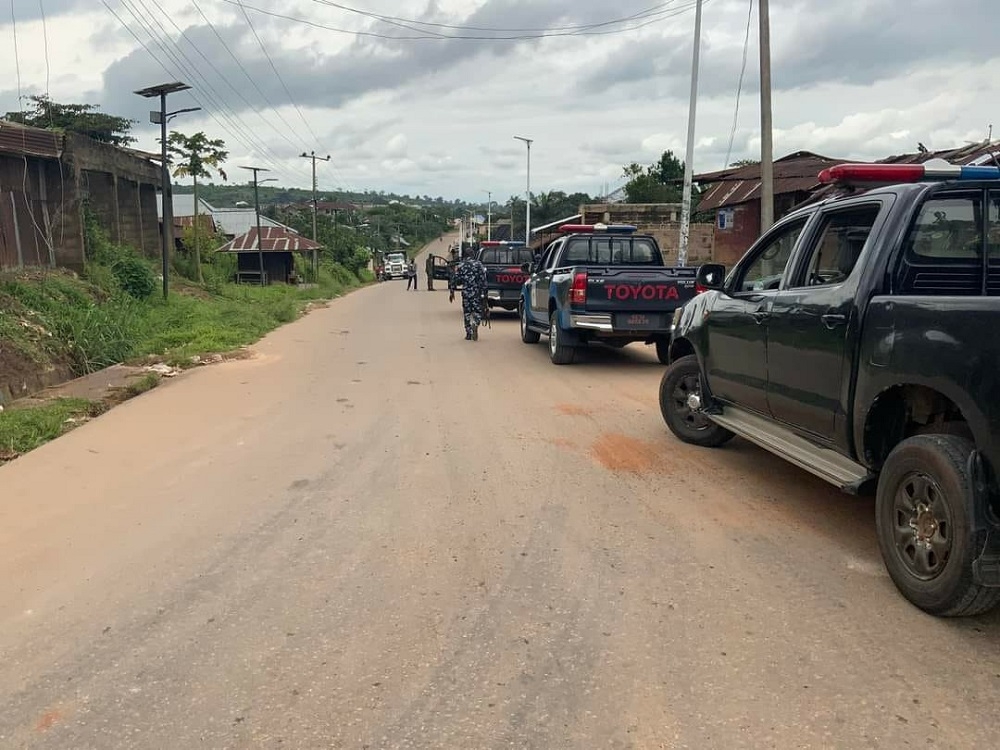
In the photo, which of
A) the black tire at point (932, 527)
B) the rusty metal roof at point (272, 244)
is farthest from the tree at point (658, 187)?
the black tire at point (932, 527)

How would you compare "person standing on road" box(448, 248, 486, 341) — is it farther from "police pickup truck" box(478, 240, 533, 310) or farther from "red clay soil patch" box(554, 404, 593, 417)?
"red clay soil patch" box(554, 404, 593, 417)

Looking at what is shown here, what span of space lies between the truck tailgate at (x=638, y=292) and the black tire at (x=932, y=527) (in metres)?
6.64

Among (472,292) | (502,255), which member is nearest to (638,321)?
(472,292)

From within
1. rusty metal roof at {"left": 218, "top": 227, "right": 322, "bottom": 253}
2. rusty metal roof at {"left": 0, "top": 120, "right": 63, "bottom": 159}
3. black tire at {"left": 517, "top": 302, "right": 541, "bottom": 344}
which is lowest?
black tire at {"left": 517, "top": 302, "right": 541, "bottom": 344}

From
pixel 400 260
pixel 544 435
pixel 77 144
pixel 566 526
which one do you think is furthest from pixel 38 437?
pixel 400 260

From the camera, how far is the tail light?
10.6 meters

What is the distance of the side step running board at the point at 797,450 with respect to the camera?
432 cm

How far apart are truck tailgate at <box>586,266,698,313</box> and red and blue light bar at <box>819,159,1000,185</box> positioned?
562 cm

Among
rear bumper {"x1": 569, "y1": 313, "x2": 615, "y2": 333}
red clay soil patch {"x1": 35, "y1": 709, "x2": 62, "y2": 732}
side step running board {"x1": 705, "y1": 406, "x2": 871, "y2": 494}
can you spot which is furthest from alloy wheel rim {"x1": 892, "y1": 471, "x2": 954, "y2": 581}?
rear bumper {"x1": 569, "y1": 313, "x2": 615, "y2": 333}

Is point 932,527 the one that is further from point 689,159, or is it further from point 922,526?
point 689,159

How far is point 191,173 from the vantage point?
3281cm

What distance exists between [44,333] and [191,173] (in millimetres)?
23017

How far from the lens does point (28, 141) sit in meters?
16.8

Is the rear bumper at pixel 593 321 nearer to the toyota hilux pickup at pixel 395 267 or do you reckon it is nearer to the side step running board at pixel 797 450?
the side step running board at pixel 797 450
